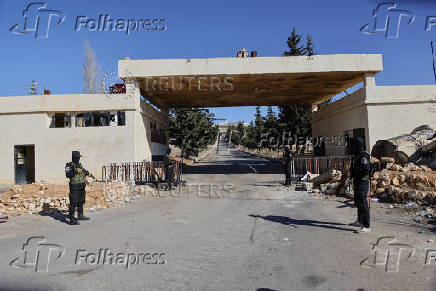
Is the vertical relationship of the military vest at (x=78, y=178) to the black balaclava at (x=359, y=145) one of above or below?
below

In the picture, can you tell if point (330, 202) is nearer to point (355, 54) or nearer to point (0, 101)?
point (355, 54)

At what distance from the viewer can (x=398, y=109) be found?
15180mm

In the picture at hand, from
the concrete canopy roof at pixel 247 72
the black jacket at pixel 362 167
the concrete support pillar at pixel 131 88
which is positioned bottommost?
the black jacket at pixel 362 167

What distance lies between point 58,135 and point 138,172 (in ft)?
18.5

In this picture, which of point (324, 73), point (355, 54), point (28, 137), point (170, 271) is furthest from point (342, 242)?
point (28, 137)

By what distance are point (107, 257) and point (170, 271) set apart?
49.2 inches

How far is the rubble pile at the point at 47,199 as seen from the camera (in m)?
8.79

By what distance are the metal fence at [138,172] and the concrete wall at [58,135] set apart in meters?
1.18

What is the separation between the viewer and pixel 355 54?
15.4 metres
